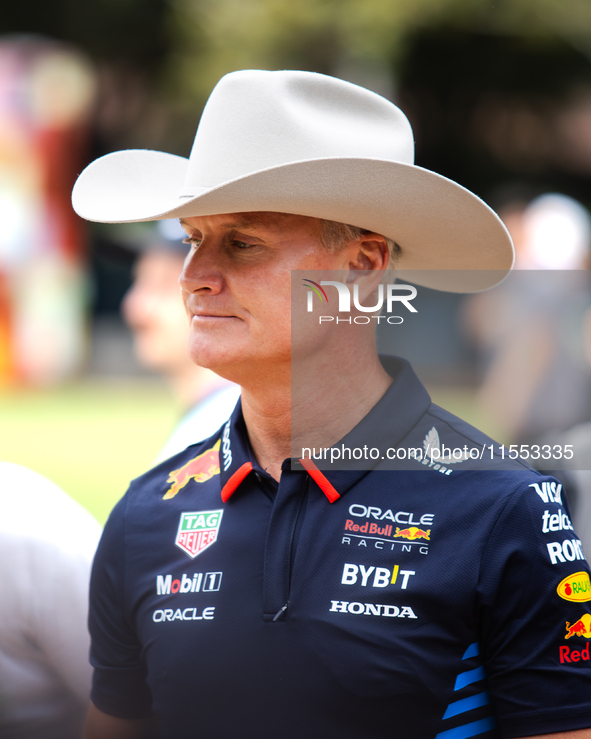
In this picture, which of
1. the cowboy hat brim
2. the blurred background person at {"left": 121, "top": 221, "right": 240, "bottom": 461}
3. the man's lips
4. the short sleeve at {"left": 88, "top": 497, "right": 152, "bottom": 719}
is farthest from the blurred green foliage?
the man's lips

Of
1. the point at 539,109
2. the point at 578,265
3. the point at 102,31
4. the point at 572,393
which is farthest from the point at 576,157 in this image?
the point at 572,393

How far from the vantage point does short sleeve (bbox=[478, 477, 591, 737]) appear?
161 centimetres

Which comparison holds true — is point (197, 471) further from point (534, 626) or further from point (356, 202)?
point (534, 626)

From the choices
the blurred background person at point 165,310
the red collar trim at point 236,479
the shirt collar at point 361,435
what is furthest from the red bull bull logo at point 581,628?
the blurred background person at point 165,310

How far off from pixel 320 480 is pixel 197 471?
39 centimetres

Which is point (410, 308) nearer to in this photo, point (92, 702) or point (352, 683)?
point (352, 683)

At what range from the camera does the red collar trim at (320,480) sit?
180 cm

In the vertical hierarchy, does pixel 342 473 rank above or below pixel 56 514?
below

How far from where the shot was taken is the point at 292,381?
6.16 feet

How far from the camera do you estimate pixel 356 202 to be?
1824mm

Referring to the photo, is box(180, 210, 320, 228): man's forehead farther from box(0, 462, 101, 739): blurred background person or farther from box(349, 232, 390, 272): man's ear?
box(0, 462, 101, 739): blurred background person

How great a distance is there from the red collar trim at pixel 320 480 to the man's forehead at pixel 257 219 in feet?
1.63

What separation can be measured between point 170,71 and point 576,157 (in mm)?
9079

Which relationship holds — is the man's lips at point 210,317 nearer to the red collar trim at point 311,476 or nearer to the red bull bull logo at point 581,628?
the red collar trim at point 311,476
